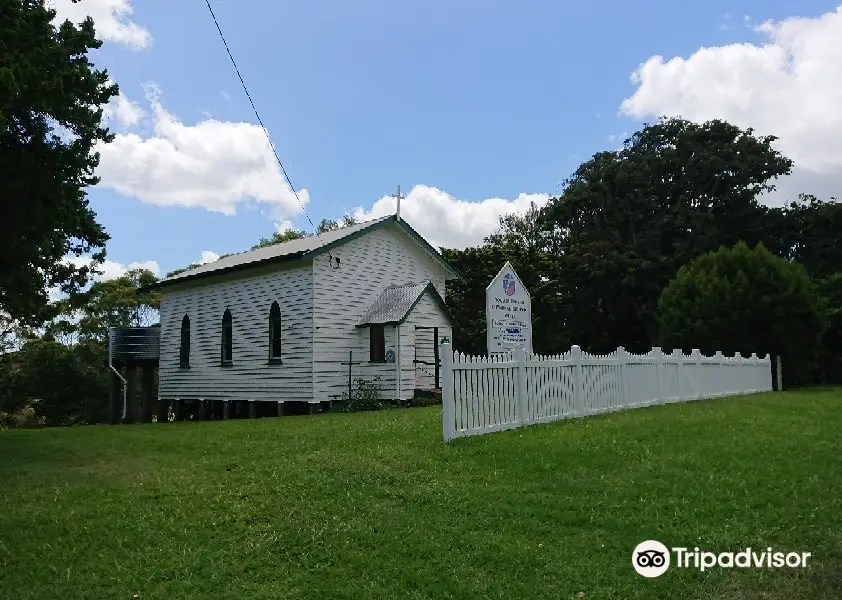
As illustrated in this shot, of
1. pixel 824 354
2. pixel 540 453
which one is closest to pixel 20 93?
pixel 540 453

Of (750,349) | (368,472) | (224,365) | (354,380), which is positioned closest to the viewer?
(368,472)

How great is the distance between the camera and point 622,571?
17.9 ft

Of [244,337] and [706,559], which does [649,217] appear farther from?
[706,559]

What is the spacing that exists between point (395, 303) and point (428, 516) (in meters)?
15.4

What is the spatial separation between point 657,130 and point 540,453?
1516 inches

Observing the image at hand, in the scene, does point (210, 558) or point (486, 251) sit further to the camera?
point (486, 251)

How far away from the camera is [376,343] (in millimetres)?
22203

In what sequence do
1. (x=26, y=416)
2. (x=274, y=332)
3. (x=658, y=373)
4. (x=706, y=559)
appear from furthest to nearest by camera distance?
(x=26, y=416), (x=274, y=332), (x=658, y=373), (x=706, y=559)

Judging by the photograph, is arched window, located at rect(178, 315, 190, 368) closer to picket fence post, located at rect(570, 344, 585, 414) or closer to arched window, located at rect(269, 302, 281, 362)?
arched window, located at rect(269, 302, 281, 362)

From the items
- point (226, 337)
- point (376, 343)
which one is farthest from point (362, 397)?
point (226, 337)

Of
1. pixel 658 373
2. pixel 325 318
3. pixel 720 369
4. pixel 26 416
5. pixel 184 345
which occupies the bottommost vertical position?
pixel 26 416

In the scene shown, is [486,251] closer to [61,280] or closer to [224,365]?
[224,365]

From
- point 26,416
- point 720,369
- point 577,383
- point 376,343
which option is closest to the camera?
point 577,383

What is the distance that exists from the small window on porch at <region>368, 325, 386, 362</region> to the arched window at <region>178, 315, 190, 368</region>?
8.40 metres
